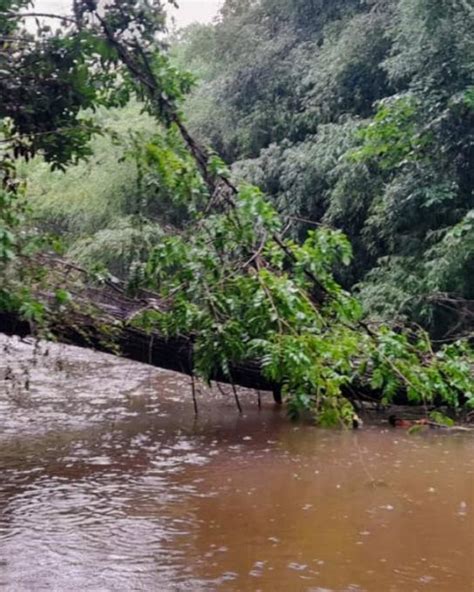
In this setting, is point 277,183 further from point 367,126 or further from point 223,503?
point 223,503

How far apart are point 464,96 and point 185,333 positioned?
5.14 meters

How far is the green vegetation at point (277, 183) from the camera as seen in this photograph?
229 inches

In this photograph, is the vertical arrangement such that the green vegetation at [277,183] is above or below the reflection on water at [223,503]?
above

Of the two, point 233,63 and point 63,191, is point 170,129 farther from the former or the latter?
point 63,191

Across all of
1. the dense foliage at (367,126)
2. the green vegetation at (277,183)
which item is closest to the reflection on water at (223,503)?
the green vegetation at (277,183)

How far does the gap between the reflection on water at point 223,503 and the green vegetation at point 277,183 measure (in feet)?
2.04

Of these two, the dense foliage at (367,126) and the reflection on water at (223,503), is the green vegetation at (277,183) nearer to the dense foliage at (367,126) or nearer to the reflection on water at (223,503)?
the dense foliage at (367,126)

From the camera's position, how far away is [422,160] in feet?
35.5

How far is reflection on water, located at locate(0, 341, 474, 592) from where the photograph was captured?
13.6ft

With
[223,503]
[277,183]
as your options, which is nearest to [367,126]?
[277,183]

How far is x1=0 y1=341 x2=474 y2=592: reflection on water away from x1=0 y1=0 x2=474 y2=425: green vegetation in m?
0.62

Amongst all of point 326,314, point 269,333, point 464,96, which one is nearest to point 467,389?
point 326,314

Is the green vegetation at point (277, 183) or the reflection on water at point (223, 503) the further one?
the green vegetation at point (277, 183)

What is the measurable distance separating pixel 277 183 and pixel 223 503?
871 cm
